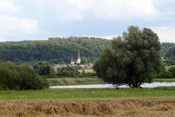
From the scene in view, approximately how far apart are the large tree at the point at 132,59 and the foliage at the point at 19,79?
10260mm

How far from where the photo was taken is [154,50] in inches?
1976

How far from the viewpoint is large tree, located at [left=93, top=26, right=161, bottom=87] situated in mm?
49562

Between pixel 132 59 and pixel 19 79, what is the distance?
16.9 meters

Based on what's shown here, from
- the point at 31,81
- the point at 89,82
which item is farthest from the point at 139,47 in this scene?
the point at 89,82

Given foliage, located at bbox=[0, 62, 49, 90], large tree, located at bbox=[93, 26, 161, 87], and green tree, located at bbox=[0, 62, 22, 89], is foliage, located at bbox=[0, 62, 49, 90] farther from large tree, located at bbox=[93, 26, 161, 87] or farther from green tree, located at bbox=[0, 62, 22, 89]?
large tree, located at bbox=[93, 26, 161, 87]

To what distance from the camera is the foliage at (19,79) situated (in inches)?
1922

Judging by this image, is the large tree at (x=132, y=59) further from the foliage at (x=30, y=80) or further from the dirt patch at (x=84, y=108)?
the dirt patch at (x=84, y=108)

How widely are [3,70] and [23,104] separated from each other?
95.6 feet

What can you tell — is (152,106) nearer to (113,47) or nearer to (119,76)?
(119,76)

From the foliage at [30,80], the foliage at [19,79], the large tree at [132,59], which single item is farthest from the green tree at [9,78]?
the large tree at [132,59]

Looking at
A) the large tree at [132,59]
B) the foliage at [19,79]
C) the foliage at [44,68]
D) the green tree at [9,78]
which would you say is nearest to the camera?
the green tree at [9,78]

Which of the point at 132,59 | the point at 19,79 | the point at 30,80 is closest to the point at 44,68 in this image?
the point at 30,80

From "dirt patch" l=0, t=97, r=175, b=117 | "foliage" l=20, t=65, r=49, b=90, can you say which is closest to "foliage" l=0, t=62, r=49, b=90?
"foliage" l=20, t=65, r=49, b=90

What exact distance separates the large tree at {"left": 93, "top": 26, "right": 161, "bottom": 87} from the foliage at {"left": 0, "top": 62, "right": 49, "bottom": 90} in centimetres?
1026
